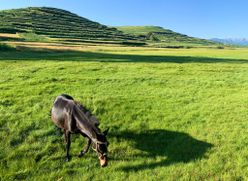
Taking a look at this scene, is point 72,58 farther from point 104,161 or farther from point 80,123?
point 104,161

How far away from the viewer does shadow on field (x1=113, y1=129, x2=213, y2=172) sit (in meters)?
13.9

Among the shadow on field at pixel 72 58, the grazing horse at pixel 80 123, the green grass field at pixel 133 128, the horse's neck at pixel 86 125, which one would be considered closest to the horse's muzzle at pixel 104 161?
the grazing horse at pixel 80 123

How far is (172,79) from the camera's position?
28766 millimetres

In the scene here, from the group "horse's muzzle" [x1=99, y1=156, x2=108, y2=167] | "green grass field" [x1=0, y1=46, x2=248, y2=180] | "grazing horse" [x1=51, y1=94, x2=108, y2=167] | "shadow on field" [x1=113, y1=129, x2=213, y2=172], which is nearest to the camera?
"grazing horse" [x1=51, y1=94, x2=108, y2=167]

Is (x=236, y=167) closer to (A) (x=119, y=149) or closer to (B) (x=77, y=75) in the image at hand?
(A) (x=119, y=149)

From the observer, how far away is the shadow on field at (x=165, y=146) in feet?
45.6

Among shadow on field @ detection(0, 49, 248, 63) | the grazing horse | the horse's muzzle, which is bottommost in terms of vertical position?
the horse's muzzle

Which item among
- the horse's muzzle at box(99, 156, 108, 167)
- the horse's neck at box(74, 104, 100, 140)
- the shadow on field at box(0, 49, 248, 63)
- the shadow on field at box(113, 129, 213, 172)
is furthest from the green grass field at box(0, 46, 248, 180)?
the shadow on field at box(0, 49, 248, 63)

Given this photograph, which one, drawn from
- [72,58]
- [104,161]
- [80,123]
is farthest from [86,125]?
[72,58]

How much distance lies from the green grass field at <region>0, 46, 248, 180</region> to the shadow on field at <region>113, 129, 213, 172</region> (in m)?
0.04

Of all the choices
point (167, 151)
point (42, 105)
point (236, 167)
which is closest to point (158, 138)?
point (167, 151)

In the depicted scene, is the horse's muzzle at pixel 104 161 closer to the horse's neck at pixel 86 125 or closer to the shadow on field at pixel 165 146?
the horse's neck at pixel 86 125

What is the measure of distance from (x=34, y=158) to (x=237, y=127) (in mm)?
10111

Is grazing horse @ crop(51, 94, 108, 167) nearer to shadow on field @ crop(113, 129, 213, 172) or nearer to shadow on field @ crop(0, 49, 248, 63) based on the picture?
shadow on field @ crop(113, 129, 213, 172)
